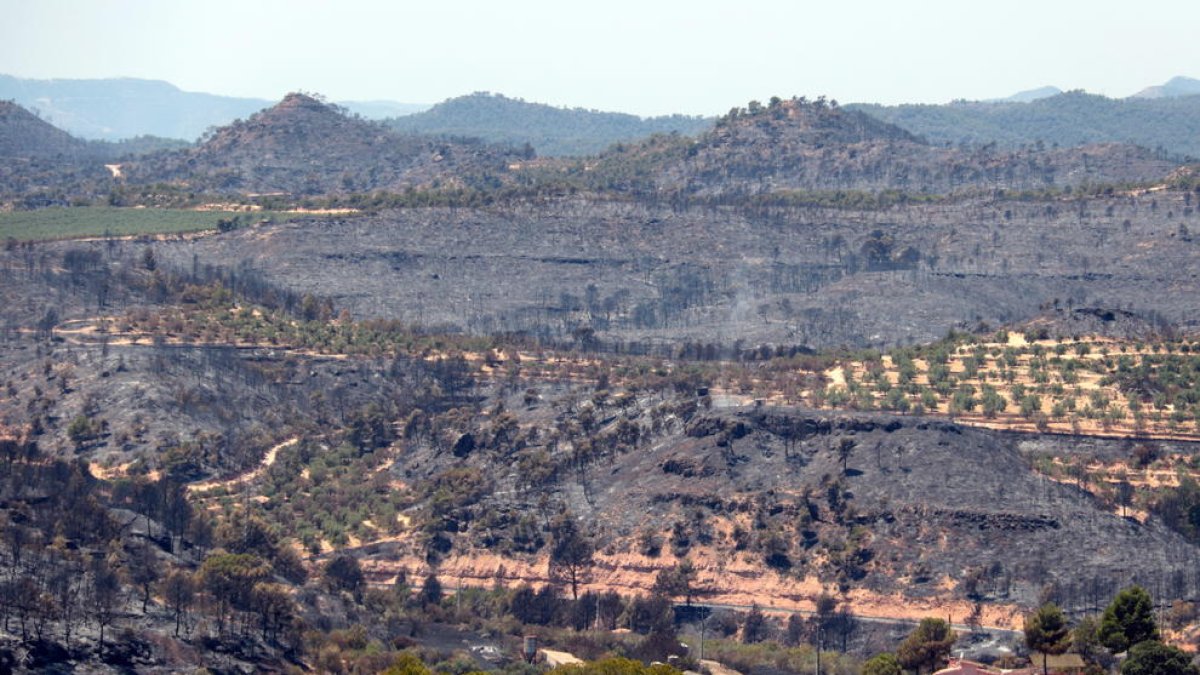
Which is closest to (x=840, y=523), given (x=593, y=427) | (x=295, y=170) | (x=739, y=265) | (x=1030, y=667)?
(x=1030, y=667)

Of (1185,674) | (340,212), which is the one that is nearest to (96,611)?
(1185,674)

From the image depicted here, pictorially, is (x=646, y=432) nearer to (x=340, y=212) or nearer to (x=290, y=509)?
(x=290, y=509)

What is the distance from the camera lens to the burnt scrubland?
2847 inches

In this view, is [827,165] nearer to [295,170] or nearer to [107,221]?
[295,170]

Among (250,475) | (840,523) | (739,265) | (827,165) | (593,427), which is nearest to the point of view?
(840,523)

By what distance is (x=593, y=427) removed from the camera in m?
96.9

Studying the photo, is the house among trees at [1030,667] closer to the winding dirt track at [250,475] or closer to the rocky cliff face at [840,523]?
the rocky cliff face at [840,523]

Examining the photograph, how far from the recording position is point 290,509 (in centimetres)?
9038

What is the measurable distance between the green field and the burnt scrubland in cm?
140

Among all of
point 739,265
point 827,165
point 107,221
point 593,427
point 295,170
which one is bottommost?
point 593,427

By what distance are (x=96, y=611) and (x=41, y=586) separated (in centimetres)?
222

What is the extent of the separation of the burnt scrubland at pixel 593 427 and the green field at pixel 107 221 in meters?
1.40

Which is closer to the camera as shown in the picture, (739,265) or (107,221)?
(739,265)

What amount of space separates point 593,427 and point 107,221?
64049 millimetres
